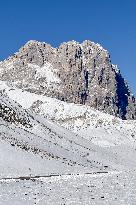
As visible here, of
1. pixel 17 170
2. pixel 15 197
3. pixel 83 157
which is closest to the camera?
pixel 15 197

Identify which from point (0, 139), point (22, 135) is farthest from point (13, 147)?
point (22, 135)

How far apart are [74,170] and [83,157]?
38.2m

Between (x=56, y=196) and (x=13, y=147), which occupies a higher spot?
(x=13, y=147)

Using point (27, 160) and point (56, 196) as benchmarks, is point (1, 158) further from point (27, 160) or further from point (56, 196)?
point (56, 196)

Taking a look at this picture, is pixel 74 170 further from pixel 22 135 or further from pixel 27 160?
pixel 22 135

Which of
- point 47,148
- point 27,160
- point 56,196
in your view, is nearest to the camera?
point 56,196

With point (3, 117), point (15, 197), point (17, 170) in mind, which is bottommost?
point (15, 197)

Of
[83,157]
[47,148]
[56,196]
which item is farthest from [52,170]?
[56,196]

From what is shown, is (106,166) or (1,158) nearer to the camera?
(1,158)

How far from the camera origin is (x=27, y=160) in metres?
145

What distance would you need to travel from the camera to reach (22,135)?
596 ft

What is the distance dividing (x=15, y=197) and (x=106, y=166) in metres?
140

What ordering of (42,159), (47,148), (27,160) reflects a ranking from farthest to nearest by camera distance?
1. (47,148)
2. (42,159)
3. (27,160)

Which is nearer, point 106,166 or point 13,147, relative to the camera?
point 13,147
